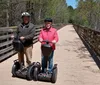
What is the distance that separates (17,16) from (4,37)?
449 inches

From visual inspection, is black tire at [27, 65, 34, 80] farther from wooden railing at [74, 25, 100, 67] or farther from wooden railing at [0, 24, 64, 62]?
wooden railing at [74, 25, 100, 67]

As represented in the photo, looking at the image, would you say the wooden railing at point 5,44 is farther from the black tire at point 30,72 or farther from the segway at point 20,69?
the black tire at point 30,72

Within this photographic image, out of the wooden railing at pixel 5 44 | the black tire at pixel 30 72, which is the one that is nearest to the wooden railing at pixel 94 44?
the wooden railing at pixel 5 44

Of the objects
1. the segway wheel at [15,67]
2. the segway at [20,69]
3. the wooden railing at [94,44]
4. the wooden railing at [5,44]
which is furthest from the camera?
the wooden railing at [94,44]

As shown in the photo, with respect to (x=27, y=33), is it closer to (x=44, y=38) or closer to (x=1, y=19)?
(x=44, y=38)

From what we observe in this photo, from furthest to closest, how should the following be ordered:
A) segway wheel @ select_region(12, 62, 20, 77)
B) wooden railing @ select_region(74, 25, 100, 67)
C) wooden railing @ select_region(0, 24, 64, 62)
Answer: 1. wooden railing @ select_region(74, 25, 100, 67)
2. wooden railing @ select_region(0, 24, 64, 62)
3. segway wheel @ select_region(12, 62, 20, 77)

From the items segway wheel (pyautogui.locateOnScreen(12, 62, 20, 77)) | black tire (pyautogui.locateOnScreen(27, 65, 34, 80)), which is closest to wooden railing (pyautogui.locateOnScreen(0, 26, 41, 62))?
segway wheel (pyautogui.locateOnScreen(12, 62, 20, 77))

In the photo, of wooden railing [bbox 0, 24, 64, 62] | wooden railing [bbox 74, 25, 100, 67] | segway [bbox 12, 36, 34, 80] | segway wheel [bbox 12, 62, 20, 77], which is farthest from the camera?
wooden railing [bbox 74, 25, 100, 67]

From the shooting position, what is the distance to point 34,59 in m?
10.7

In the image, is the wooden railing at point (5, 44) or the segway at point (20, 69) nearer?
the segway at point (20, 69)

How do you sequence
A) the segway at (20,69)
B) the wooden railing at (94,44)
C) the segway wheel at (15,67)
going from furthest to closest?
the wooden railing at (94,44), the segway wheel at (15,67), the segway at (20,69)

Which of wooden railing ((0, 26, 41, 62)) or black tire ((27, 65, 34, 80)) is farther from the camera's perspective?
wooden railing ((0, 26, 41, 62))

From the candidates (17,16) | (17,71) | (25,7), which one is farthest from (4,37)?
(25,7)

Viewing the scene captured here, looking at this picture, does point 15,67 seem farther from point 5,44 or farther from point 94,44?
point 94,44
